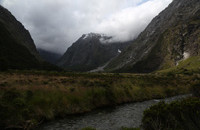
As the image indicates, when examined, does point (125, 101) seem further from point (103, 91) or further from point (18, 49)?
point (18, 49)

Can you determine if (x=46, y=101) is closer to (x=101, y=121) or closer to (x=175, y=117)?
(x=101, y=121)

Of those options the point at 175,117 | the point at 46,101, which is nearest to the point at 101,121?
the point at 46,101

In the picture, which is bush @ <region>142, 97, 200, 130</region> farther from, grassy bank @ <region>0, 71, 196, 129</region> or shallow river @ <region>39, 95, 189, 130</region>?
grassy bank @ <region>0, 71, 196, 129</region>

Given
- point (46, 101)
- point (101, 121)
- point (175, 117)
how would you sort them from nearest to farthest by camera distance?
point (175, 117)
point (101, 121)
point (46, 101)

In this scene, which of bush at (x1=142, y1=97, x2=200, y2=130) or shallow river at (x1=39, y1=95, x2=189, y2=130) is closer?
bush at (x1=142, y1=97, x2=200, y2=130)

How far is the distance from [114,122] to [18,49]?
572 ft

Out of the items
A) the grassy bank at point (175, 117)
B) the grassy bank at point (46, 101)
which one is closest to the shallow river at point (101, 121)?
the grassy bank at point (46, 101)

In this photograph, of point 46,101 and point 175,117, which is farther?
point 46,101

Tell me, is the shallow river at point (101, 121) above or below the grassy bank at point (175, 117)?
below

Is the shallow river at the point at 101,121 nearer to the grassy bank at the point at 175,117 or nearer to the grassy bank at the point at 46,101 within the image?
the grassy bank at the point at 46,101

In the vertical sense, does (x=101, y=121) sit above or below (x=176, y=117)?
below

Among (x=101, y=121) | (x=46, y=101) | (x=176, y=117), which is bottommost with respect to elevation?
(x=101, y=121)

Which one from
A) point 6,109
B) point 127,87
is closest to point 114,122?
point 6,109

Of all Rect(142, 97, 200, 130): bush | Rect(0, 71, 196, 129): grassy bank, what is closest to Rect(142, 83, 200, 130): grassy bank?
Rect(142, 97, 200, 130): bush
